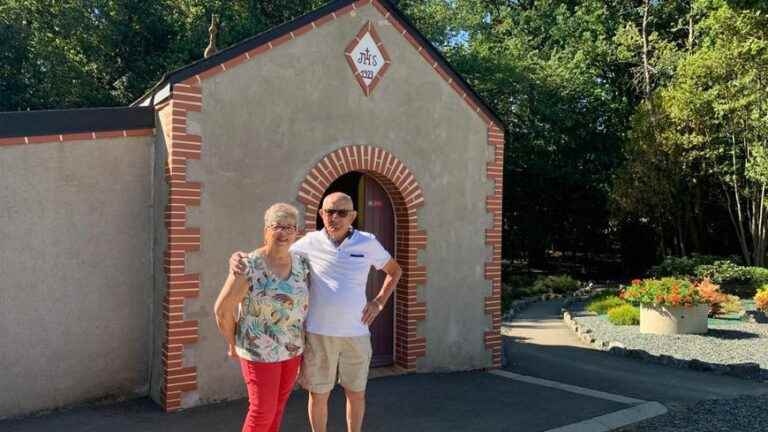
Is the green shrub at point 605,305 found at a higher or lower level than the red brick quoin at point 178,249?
lower

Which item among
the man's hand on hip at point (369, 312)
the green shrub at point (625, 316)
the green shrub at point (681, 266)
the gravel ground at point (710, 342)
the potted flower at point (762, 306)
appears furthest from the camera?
the green shrub at point (681, 266)

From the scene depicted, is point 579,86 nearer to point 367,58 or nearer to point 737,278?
point 737,278

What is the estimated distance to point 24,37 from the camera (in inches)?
664

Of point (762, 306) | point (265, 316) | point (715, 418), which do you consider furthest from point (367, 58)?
point (762, 306)

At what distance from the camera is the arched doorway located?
717cm

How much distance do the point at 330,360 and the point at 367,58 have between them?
3.92m

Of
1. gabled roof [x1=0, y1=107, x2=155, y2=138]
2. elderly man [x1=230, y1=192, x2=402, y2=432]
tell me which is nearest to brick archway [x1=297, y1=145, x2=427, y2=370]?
gabled roof [x1=0, y1=107, x2=155, y2=138]

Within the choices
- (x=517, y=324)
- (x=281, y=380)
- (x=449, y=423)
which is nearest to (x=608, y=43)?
(x=517, y=324)

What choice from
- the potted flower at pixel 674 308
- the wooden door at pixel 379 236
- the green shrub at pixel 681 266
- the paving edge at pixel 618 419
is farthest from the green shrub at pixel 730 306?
the wooden door at pixel 379 236

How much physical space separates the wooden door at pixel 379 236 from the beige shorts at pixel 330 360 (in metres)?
3.06

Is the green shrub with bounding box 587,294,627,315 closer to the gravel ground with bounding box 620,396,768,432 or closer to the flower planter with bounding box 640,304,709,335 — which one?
the flower planter with bounding box 640,304,709,335

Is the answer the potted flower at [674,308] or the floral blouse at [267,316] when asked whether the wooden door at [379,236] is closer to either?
the floral blouse at [267,316]

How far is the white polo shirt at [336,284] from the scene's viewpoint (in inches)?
154

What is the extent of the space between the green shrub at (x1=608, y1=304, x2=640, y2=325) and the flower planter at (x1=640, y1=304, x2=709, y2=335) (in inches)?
46.0
